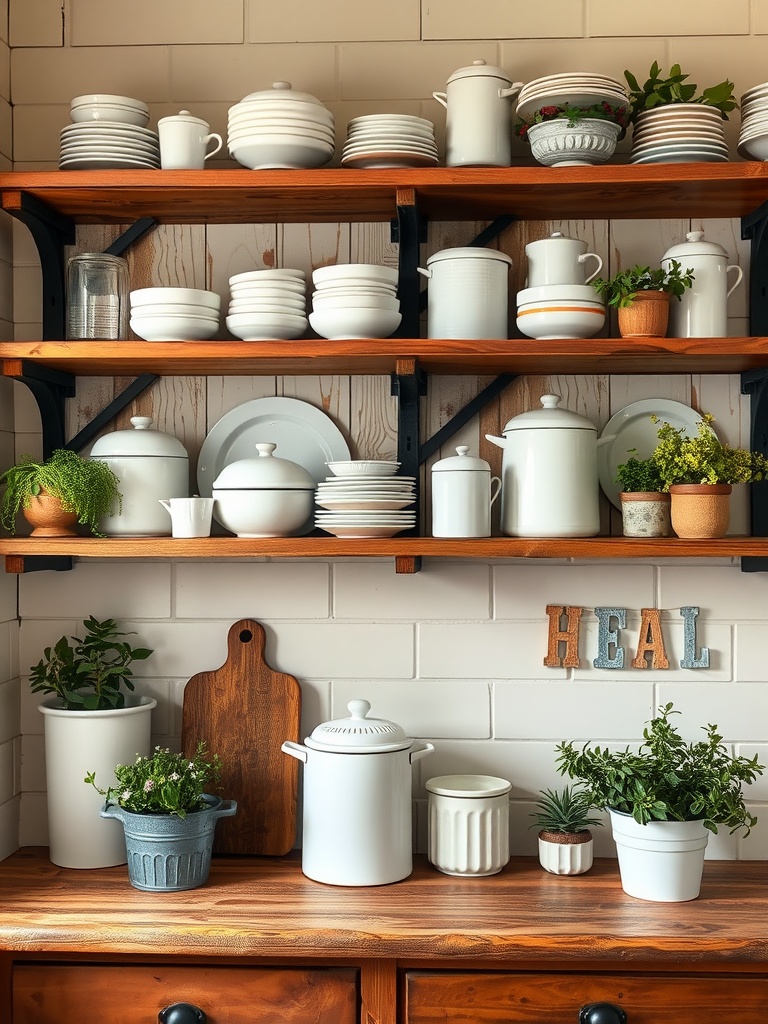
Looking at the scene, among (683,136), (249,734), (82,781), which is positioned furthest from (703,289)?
(82,781)

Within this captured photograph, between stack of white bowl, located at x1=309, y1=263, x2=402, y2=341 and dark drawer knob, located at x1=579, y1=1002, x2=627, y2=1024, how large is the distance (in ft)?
3.78

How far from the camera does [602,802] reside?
1806 mm

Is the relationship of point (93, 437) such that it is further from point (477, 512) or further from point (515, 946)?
point (515, 946)

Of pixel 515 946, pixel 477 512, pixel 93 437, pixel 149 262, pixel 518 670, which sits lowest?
pixel 515 946

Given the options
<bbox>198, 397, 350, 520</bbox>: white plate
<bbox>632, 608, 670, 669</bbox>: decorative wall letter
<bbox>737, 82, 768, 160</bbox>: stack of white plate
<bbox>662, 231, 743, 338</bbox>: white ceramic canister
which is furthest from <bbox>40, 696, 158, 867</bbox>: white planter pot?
<bbox>737, 82, 768, 160</bbox>: stack of white plate

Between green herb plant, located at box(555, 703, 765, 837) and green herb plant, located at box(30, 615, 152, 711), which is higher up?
green herb plant, located at box(30, 615, 152, 711)

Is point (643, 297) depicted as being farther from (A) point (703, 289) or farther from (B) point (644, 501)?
(B) point (644, 501)

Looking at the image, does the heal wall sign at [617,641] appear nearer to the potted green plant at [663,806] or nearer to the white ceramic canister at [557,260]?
the potted green plant at [663,806]

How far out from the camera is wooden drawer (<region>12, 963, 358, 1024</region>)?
162 centimetres

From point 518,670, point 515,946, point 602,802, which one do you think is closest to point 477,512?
point 518,670

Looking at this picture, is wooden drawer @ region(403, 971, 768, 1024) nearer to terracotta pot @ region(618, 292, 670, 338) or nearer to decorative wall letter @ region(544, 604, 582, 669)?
decorative wall letter @ region(544, 604, 582, 669)

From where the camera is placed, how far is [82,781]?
1.89m

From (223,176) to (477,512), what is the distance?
0.74m

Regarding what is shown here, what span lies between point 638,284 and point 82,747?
1.30 metres
